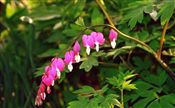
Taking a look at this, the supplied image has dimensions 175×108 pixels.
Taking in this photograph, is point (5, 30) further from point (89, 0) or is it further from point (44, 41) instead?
point (89, 0)

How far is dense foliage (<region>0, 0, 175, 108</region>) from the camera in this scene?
1854mm

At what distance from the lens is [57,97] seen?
2.63m

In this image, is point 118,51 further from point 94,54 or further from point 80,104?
point 80,104

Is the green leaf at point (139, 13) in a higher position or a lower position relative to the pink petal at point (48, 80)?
higher

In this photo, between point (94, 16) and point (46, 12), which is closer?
point (94, 16)

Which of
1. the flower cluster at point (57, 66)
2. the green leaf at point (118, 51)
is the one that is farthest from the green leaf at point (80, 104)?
the green leaf at point (118, 51)

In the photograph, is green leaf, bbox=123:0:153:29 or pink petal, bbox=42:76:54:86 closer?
pink petal, bbox=42:76:54:86

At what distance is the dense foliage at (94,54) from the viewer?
185 centimetres

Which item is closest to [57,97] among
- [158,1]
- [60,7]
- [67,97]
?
[67,97]

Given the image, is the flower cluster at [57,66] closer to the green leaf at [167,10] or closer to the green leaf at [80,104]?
the green leaf at [80,104]

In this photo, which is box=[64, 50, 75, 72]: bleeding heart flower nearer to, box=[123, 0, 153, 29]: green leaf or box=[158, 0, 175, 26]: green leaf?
box=[123, 0, 153, 29]: green leaf

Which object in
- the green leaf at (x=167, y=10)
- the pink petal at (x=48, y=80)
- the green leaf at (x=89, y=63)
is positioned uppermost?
the green leaf at (x=167, y=10)

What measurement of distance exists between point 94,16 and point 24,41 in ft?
2.66

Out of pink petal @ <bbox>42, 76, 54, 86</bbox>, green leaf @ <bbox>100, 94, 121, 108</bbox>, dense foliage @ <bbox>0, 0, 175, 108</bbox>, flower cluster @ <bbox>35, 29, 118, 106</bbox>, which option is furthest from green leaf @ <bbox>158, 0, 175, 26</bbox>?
pink petal @ <bbox>42, 76, 54, 86</bbox>
